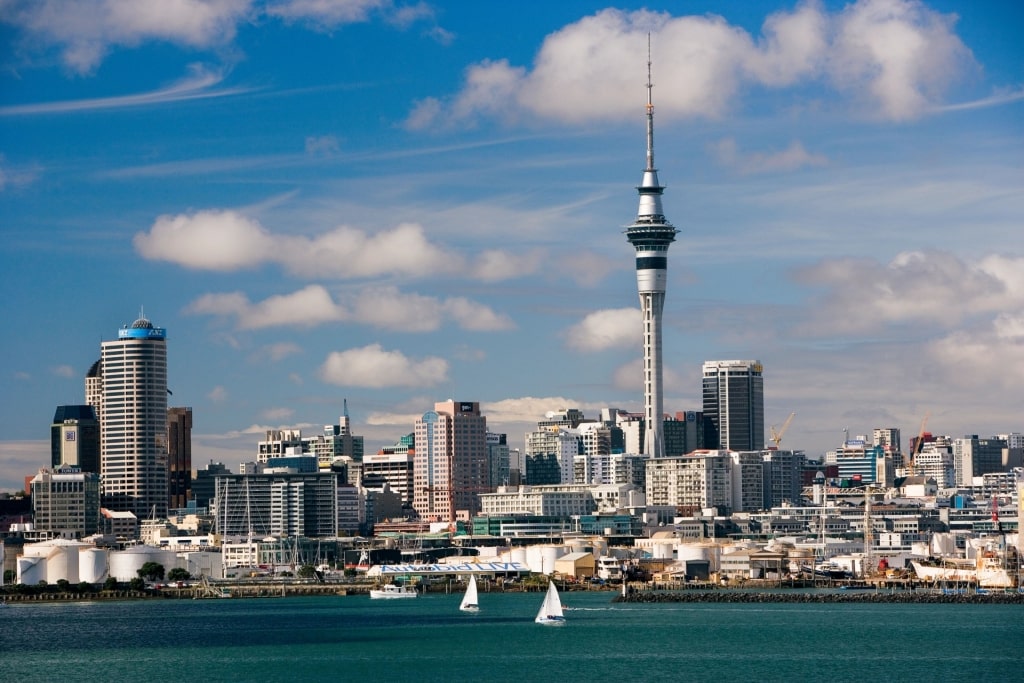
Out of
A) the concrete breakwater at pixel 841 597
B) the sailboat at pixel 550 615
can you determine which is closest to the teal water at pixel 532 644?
the sailboat at pixel 550 615

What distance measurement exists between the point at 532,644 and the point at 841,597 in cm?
6065

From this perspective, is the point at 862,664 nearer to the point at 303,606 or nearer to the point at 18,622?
the point at 18,622

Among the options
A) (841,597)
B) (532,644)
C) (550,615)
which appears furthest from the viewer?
(841,597)

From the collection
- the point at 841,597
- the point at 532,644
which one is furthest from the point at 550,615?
the point at 841,597

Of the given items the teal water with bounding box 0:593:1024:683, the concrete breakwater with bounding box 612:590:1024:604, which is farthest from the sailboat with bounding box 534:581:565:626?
the concrete breakwater with bounding box 612:590:1024:604

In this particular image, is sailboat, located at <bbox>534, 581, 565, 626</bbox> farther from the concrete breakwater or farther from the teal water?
the concrete breakwater

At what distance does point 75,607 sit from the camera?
617 ft

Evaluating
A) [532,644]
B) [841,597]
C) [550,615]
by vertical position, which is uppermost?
[550,615]

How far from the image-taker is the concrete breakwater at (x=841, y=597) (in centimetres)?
16712

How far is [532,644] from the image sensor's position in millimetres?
122250

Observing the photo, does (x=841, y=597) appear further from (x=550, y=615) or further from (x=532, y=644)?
(x=532, y=644)

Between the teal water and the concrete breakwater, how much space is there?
5.03 metres

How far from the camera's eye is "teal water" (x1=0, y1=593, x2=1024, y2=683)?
104 m

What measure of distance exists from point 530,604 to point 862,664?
7476 cm
